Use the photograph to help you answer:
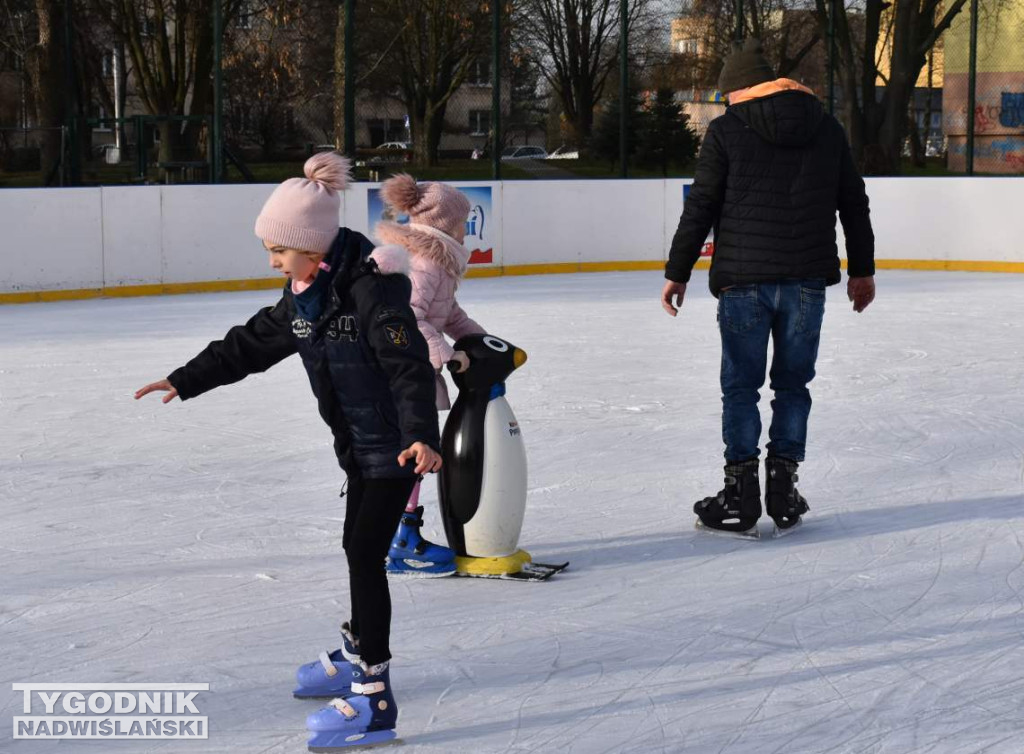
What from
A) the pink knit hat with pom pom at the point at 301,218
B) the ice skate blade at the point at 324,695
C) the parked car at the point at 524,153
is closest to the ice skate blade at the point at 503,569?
the ice skate blade at the point at 324,695

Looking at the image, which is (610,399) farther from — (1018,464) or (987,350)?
(987,350)

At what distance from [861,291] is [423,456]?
2.33 meters

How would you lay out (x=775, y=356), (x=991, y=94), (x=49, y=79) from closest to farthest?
1. (x=775, y=356)
2. (x=49, y=79)
3. (x=991, y=94)

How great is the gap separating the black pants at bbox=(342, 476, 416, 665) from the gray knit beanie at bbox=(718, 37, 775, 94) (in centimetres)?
213

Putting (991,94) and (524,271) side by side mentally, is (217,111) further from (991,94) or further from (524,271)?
(991,94)

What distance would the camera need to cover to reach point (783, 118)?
4633 millimetres

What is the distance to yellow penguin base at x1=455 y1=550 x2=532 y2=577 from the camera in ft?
14.1

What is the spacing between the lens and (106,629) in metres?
3.79

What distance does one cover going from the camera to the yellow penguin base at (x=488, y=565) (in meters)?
4.29

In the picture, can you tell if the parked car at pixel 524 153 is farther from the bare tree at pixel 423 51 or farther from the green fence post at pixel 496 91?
the bare tree at pixel 423 51

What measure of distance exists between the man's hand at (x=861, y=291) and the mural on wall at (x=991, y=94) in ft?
40.3

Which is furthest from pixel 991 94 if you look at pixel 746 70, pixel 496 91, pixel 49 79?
pixel 746 70

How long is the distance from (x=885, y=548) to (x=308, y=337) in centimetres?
219

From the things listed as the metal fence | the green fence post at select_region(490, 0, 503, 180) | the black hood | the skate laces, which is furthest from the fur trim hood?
the green fence post at select_region(490, 0, 503, 180)
